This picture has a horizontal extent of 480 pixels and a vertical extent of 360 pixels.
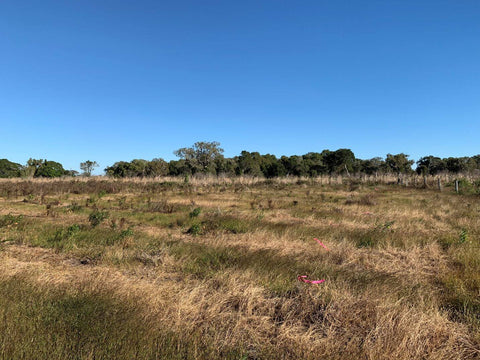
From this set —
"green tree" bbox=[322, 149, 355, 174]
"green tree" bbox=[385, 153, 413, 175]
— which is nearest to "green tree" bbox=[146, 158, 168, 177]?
"green tree" bbox=[322, 149, 355, 174]

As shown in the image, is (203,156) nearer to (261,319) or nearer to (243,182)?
(243,182)

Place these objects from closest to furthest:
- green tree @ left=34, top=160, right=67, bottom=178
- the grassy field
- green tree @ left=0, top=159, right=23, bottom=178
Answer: the grassy field, green tree @ left=34, top=160, right=67, bottom=178, green tree @ left=0, top=159, right=23, bottom=178

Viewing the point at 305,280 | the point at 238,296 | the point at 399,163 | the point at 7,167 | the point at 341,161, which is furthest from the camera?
the point at 341,161

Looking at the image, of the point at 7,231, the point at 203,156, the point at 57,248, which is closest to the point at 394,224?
the point at 57,248

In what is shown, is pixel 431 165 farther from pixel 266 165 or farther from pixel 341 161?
pixel 266 165

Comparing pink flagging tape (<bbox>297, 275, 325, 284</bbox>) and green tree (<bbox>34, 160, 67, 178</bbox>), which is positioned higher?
green tree (<bbox>34, 160, 67, 178</bbox>)

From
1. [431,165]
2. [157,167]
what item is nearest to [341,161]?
[431,165]

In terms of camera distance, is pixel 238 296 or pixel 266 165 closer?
pixel 238 296

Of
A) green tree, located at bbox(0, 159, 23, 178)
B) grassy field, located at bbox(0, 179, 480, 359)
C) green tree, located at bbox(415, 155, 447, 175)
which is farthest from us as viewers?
green tree, located at bbox(415, 155, 447, 175)

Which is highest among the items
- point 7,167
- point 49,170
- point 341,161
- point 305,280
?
point 341,161

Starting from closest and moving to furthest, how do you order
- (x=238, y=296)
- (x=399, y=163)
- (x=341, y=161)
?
(x=238, y=296) < (x=399, y=163) < (x=341, y=161)

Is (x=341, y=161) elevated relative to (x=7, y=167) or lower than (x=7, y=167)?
elevated

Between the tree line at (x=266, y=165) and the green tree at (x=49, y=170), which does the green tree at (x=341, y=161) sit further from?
the green tree at (x=49, y=170)

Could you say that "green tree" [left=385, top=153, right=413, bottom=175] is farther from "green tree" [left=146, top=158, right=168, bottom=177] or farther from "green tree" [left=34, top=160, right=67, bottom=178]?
"green tree" [left=34, top=160, right=67, bottom=178]
